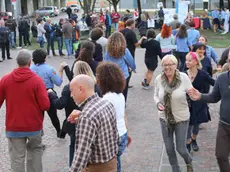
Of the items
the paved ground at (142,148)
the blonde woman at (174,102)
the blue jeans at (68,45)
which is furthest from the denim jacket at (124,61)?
the blue jeans at (68,45)

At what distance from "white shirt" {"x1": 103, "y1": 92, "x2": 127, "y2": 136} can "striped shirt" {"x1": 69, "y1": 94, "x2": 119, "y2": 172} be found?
36.0 inches

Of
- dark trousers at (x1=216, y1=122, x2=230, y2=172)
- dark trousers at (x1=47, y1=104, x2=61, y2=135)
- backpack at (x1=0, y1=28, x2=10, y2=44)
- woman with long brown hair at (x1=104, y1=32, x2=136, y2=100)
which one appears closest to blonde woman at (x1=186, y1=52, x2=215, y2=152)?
dark trousers at (x1=216, y1=122, x2=230, y2=172)

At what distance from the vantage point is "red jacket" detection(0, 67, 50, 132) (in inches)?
198

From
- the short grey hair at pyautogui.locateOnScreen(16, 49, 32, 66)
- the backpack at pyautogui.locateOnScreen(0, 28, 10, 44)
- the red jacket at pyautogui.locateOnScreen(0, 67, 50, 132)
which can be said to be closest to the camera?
the red jacket at pyautogui.locateOnScreen(0, 67, 50, 132)

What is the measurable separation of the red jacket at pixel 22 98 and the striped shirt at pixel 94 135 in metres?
1.64

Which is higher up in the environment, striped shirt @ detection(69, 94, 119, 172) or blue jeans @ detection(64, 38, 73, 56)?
striped shirt @ detection(69, 94, 119, 172)

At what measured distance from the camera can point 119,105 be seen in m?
4.76

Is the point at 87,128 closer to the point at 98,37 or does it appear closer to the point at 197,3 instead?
the point at 98,37

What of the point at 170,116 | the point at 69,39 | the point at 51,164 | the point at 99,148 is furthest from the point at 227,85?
the point at 69,39

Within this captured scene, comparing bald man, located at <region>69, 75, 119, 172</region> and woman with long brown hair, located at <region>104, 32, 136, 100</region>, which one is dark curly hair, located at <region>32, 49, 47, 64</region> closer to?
woman with long brown hair, located at <region>104, 32, 136, 100</region>

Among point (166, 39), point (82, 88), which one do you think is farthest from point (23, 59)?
point (166, 39)

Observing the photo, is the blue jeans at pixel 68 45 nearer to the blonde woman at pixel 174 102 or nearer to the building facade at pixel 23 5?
the blonde woman at pixel 174 102

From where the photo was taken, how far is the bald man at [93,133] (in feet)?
→ 11.2

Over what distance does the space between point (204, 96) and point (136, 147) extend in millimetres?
2311
